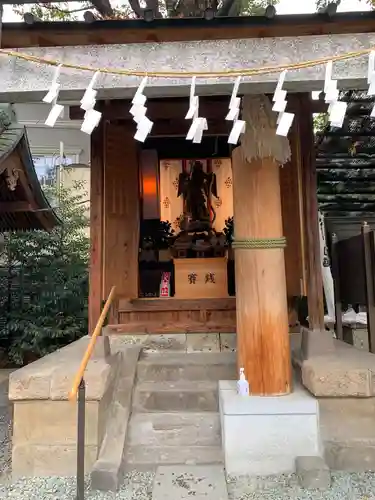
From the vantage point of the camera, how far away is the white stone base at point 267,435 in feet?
12.3

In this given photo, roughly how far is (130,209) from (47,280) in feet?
15.2

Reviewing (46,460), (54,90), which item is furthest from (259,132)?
(46,460)

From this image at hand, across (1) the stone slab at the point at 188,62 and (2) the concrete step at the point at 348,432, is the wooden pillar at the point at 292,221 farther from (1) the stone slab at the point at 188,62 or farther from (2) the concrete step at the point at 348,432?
(1) the stone slab at the point at 188,62

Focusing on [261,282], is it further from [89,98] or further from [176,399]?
[89,98]

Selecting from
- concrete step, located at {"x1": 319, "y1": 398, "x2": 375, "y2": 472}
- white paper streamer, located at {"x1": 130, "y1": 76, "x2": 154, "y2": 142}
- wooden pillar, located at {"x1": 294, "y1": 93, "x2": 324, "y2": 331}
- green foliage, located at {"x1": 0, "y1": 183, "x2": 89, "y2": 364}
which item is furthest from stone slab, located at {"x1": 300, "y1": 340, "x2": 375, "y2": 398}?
green foliage, located at {"x1": 0, "y1": 183, "x2": 89, "y2": 364}

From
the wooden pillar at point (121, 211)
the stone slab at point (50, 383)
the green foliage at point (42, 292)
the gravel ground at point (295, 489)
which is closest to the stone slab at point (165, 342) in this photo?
the wooden pillar at point (121, 211)

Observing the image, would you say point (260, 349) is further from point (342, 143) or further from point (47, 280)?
point (47, 280)

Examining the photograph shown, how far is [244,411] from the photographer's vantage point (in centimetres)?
376

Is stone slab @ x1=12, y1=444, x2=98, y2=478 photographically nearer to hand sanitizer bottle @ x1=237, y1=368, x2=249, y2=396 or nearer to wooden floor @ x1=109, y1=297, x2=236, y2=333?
hand sanitizer bottle @ x1=237, y1=368, x2=249, y2=396

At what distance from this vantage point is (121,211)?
6.53m

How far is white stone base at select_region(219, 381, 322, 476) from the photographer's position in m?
3.74

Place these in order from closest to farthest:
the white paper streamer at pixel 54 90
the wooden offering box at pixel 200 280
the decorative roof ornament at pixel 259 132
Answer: the white paper streamer at pixel 54 90, the decorative roof ornament at pixel 259 132, the wooden offering box at pixel 200 280

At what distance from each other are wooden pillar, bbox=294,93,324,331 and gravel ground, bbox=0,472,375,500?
1909 mm

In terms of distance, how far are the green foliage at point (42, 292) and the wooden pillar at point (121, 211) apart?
13.0 ft
